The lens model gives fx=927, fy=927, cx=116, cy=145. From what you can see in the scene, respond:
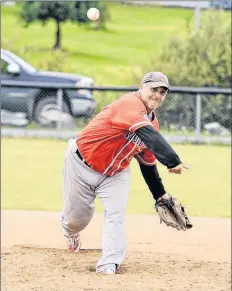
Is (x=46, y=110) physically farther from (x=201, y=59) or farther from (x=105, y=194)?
(x=105, y=194)

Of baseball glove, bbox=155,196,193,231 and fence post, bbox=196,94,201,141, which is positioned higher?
fence post, bbox=196,94,201,141

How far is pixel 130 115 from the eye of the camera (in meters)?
6.23

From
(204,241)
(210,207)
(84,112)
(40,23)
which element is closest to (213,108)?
(84,112)

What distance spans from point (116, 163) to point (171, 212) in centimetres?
72

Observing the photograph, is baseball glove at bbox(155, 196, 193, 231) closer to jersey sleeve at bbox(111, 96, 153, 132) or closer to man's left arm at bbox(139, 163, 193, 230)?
man's left arm at bbox(139, 163, 193, 230)

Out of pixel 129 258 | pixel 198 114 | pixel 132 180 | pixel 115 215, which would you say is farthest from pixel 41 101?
pixel 115 215

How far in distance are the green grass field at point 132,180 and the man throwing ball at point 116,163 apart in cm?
466

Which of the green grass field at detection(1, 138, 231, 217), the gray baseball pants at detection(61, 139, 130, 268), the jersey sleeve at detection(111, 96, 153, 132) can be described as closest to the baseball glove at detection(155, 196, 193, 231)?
the gray baseball pants at detection(61, 139, 130, 268)

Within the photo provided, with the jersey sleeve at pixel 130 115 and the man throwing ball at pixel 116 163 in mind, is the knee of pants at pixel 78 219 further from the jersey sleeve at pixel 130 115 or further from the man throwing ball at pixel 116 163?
the jersey sleeve at pixel 130 115

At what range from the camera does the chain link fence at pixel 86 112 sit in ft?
56.0

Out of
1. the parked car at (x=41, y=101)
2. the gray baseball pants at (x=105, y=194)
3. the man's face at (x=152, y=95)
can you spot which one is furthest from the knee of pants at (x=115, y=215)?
the parked car at (x=41, y=101)

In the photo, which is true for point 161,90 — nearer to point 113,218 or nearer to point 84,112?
point 113,218

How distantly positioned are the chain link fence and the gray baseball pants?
10.1 metres

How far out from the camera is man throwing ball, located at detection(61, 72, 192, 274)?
6219mm
